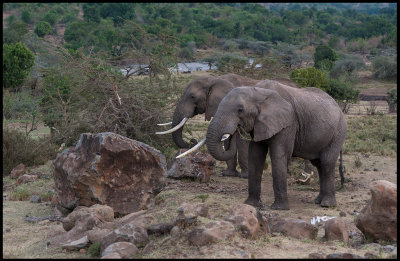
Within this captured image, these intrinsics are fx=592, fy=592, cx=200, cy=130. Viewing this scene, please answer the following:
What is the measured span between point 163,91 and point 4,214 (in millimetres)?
4562

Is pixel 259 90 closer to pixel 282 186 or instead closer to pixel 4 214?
pixel 282 186

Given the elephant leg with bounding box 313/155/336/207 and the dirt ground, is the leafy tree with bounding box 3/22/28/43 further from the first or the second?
the elephant leg with bounding box 313/155/336/207

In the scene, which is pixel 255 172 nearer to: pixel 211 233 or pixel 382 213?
pixel 382 213

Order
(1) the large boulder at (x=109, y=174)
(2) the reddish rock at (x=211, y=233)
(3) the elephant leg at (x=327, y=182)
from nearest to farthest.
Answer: (2) the reddish rock at (x=211, y=233) → (1) the large boulder at (x=109, y=174) → (3) the elephant leg at (x=327, y=182)

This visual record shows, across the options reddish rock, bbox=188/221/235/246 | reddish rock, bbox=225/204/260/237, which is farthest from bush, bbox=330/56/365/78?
reddish rock, bbox=188/221/235/246

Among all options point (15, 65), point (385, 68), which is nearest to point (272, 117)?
point (15, 65)

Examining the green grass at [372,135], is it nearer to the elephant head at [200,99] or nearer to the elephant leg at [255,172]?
the elephant head at [200,99]

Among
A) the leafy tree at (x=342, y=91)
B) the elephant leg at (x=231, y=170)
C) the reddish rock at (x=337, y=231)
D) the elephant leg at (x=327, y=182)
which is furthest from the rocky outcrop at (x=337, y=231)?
the leafy tree at (x=342, y=91)

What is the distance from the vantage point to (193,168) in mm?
9945

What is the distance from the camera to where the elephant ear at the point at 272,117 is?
7875mm

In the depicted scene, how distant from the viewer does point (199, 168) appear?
9977 mm

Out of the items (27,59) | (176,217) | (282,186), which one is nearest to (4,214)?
(176,217)

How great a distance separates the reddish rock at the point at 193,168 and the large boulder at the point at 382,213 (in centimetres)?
402

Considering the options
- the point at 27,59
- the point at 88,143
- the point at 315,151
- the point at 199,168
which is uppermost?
the point at 88,143
